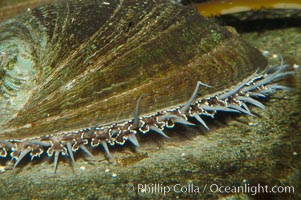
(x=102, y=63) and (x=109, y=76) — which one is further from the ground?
(x=102, y=63)

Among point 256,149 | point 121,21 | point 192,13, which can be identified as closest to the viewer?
point 256,149

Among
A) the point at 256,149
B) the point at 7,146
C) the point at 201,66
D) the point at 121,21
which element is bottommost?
the point at 256,149

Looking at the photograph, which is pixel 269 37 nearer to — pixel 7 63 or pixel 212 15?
pixel 212 15

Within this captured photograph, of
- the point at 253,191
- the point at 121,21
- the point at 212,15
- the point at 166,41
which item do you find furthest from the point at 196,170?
the point at 212,15

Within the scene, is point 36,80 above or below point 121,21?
below

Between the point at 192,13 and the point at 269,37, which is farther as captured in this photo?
the point at 269,37
